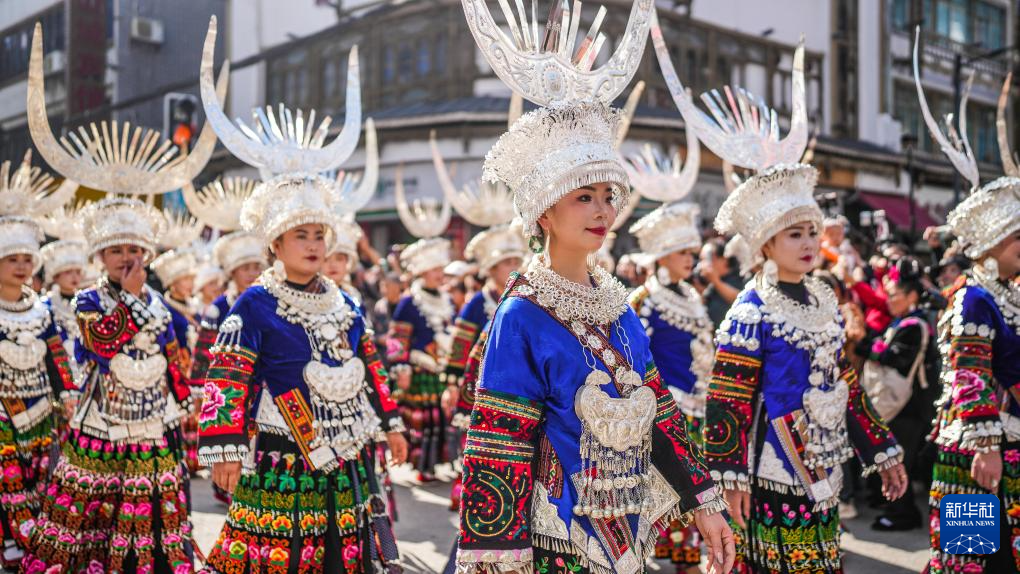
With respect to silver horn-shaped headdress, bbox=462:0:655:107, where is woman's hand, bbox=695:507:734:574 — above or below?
below

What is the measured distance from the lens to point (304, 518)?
14.2ft

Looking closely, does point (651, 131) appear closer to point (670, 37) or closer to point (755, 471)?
point (670, 37)

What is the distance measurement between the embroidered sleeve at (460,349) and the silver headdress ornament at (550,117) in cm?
500

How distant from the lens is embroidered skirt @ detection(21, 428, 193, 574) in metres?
5.37

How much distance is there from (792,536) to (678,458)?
1539 mm

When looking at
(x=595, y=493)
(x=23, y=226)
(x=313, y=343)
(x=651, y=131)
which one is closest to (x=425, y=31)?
(x=651, y=131)

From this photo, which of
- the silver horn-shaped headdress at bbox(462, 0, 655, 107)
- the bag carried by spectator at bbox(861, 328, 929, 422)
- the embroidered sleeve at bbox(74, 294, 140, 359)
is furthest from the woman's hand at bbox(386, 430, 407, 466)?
the bag carried by spectator at bbox(861, 328, 929, 422)

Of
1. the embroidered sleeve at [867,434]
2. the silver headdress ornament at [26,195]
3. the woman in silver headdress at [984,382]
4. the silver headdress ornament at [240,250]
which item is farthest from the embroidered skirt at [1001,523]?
the silver headdress ornament at [26,195]

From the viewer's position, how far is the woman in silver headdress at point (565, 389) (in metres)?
2.81

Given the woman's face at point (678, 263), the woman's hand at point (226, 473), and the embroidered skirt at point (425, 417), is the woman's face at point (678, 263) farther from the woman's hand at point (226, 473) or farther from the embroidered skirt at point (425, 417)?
the embroidered skirt at point (425, 417)

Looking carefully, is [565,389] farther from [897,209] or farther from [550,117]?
[897,209]

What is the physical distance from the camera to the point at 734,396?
4.25m

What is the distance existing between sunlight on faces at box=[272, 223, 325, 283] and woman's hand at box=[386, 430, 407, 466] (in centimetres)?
96

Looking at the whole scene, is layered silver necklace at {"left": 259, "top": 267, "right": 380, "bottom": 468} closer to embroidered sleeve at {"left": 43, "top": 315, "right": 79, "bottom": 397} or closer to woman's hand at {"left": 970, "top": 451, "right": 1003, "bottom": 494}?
embroidered sleeve at {"left": 43, "top": 315, "right": 79, "bottom": 397}
